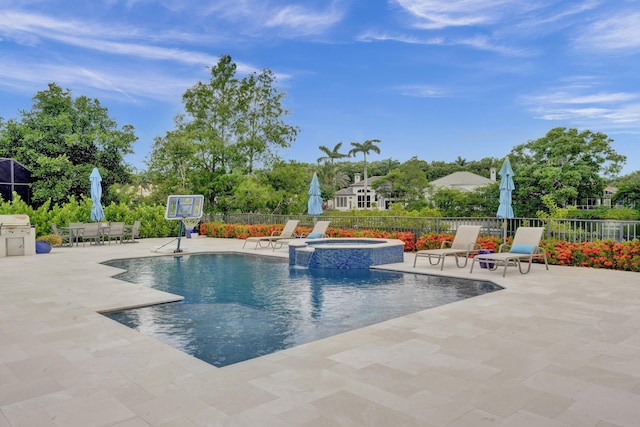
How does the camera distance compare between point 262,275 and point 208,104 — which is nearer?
point 262,275

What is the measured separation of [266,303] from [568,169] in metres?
37.0

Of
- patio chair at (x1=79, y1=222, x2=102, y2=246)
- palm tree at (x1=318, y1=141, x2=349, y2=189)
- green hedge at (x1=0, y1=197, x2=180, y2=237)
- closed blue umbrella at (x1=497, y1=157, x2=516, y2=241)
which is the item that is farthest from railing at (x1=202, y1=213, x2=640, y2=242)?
palm tree at (x1=318, y1=141, x2=349, y2=189)

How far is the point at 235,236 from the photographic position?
2055cm

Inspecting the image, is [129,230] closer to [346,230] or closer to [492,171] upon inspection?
[346,230]

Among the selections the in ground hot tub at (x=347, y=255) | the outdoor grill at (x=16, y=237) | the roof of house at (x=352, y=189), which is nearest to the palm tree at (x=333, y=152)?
the roof of house at (x=352, y=189)

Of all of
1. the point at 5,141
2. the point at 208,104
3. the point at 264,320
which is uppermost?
the point at 208,104

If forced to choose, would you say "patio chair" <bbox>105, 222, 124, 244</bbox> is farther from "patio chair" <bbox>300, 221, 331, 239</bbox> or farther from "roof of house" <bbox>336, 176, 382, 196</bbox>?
"roof of house" <bbox>336, 176, 382, 196</bbox>

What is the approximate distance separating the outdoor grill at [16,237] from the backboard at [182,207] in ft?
13.1

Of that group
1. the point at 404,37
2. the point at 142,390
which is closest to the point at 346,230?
the point at 142,390

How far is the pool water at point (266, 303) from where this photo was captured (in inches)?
203

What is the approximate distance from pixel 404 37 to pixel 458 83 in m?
12.0

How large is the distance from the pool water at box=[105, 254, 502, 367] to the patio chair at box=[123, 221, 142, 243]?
6.98 meters

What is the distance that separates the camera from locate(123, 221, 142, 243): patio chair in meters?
18.1

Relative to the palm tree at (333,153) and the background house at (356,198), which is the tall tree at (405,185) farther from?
the palm tree at (333,153)
